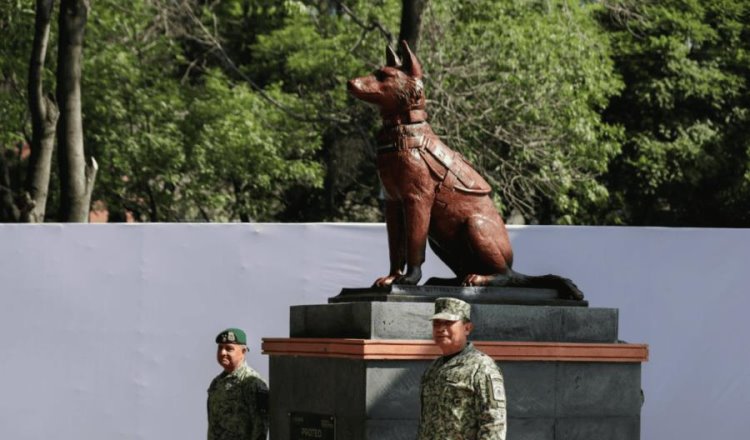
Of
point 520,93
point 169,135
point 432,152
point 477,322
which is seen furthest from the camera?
point 169,135

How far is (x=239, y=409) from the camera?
11156 millimetres

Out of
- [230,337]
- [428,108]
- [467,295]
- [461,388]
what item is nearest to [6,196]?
[428,108]

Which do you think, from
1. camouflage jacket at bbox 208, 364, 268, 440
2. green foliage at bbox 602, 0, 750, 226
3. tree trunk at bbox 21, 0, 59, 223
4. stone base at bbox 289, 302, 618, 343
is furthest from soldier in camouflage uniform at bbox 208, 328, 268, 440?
green foliage at bbox 602, 0, 750, 226

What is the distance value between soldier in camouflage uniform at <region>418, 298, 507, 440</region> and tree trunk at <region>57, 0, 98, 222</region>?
13.2 m

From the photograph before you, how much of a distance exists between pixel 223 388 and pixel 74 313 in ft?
12.6

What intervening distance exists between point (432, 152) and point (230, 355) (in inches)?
81.0

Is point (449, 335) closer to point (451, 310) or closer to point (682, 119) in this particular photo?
point (451, 310)

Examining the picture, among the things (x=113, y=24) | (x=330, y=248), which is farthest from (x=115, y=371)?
(x=113, y=24)

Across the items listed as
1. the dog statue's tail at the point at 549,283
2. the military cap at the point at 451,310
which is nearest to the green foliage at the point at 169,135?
→ the dog statue's tail at the point at 549,283

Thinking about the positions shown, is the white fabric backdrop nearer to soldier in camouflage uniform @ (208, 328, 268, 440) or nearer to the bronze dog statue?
soldier in camouflage uniform @ (208, 328, 268, 440)

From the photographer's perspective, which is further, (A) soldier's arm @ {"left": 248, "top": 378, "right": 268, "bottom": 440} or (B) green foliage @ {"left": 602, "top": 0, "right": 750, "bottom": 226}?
(B) green foliage @ {"left": 602, "top": 0, "right": 750, "bottom": 226}

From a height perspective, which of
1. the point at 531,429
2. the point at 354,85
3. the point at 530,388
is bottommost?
the point at 531,429

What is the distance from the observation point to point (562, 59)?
29.7 m

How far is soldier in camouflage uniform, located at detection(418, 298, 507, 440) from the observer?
27.7ft
